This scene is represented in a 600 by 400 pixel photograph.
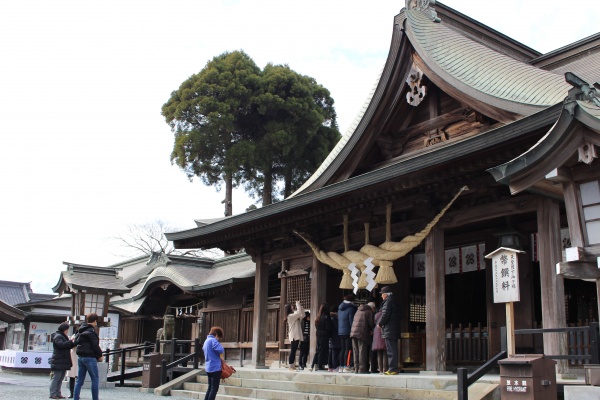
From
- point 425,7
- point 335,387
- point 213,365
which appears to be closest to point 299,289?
point 335,387

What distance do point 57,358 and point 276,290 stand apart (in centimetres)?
919

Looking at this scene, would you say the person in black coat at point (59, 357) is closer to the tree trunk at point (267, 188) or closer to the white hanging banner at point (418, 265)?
the white hanging banner at point (418, 265)

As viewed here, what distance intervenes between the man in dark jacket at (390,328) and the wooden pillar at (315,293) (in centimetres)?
311

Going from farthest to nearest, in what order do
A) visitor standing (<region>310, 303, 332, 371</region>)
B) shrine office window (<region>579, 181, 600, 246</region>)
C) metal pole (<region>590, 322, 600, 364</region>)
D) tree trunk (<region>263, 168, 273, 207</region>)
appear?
tree trunk (<region>263, 168, 273, 207</region>)
visitor standing (<region>310, 303, 332, 371</region>)
metal pole (<region>590, 322, 600, 364</region>)
shrine office window (<region>579, 181, 600, 246</region>)

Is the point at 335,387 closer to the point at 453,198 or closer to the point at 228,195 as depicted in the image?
the point at 453,198

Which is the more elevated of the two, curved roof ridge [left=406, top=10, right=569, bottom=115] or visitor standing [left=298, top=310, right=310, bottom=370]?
curved roof ridge [left=406, top=10, right=569, bottom=115]

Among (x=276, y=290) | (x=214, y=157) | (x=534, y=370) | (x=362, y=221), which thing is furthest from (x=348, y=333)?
(x=214, y=157)

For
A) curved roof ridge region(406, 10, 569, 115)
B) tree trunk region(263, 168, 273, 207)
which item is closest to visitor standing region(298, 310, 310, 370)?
curved roof ridge region(406, 10, 569, 115)

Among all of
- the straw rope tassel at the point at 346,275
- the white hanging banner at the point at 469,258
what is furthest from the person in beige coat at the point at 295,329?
the white hanging banner at the point at 469,258

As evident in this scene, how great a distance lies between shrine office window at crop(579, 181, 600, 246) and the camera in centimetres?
757

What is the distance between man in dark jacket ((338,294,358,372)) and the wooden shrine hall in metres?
0.88

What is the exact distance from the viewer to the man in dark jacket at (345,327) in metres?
12.7

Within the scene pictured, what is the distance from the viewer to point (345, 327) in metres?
12.7

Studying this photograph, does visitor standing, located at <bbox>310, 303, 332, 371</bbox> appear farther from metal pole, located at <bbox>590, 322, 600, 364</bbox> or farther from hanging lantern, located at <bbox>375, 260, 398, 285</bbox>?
metal pole, located at <bbox>590, 322, 600, 364</bbox>
